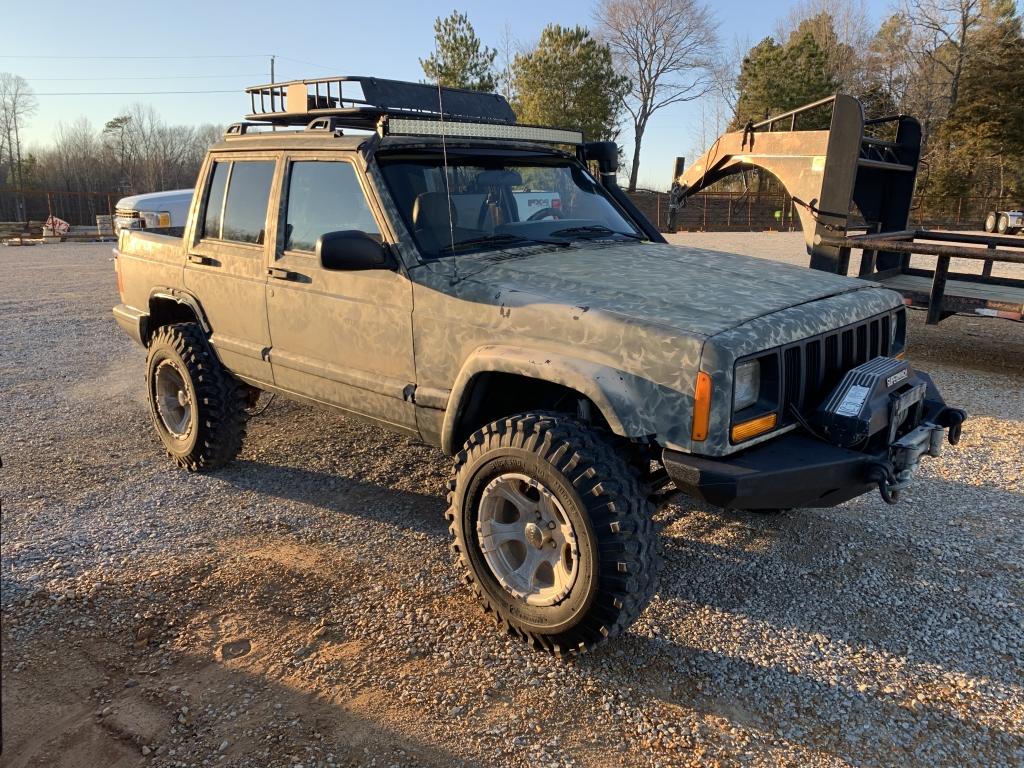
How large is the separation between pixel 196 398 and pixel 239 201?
4.05ft

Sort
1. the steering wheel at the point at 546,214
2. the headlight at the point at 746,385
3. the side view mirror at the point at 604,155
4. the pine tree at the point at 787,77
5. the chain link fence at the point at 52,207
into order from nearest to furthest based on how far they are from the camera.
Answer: the headlight at the point at 746,385 → the steering wheel at the point at 546,214 → the side view mirror at the point at 604,155 → the chain link fence at the point at 52,207 → the pine tree at the point at 787,77

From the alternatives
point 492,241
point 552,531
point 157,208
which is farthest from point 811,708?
point 157,208

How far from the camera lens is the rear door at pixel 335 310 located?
375 cm

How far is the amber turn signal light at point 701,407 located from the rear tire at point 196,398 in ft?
10.4

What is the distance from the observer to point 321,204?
13.6 feet

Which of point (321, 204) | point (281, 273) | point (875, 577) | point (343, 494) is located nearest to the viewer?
point (875, 577)

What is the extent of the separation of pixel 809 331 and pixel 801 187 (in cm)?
617

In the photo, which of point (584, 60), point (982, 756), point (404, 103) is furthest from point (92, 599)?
point (584, 60)

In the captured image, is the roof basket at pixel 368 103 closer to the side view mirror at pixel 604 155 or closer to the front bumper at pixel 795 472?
the side view mirror at pixel 604 155

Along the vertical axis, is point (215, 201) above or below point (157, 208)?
above

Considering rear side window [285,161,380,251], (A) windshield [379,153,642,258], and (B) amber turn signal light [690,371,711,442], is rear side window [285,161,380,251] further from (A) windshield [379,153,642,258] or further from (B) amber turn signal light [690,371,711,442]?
(B) amber turn signal light [690,371,711,442]

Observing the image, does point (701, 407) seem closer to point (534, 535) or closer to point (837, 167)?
point (534, 535)

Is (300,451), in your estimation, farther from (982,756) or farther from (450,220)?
(982,756)

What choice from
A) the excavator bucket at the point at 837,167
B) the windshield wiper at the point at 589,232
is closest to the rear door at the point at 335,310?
the windshield wiper at the point at 589,232
